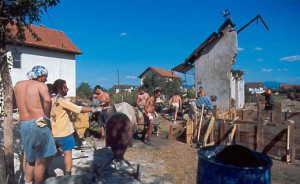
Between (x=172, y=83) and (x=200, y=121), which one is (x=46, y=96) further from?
(x=172, y=83)

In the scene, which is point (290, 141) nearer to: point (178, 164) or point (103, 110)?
point (178, 164)

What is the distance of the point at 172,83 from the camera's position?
90.8 feet

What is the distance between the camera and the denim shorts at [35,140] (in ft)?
12.6

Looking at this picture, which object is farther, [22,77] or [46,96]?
[22,77]

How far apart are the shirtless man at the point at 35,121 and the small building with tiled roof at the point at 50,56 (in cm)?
1465

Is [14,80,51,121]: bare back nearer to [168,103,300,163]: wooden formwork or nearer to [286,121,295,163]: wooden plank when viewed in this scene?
[168,103,300,163]: wooden formwork

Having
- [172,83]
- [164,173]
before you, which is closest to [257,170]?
[164,173]

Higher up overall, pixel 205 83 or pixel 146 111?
pixel 205 83

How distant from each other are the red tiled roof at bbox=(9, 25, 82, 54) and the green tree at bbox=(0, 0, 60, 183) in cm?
1592

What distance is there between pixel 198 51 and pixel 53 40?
1184cm

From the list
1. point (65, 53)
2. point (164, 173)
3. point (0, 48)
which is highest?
point (65, 53)

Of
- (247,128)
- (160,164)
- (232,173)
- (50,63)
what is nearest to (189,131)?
(247,128)

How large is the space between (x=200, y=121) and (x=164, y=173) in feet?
10.8

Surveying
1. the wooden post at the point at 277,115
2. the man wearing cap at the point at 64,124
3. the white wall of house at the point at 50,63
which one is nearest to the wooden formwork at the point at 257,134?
the wooden post at the point at 277,115
